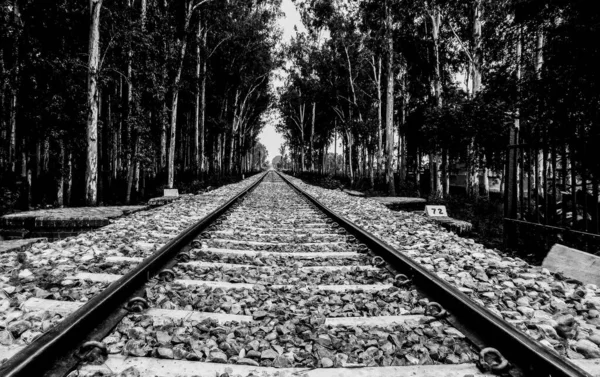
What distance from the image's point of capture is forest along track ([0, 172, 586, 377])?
193 centimetres

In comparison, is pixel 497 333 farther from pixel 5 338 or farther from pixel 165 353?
pixel 5 338

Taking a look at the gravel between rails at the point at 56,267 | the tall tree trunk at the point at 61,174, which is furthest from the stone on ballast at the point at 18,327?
the tall tree trunk at the point at 61,174

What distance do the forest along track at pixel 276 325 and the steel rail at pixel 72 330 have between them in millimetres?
20

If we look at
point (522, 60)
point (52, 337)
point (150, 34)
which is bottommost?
point (52, 337)

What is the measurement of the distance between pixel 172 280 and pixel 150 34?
538 inches

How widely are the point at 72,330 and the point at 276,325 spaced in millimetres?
1142

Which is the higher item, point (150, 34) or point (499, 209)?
point (150, 34)

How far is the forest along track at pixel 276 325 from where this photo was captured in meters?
1.93

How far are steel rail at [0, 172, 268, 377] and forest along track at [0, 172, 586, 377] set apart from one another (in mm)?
20

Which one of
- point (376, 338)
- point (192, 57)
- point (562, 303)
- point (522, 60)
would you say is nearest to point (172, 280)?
point (376, 338)

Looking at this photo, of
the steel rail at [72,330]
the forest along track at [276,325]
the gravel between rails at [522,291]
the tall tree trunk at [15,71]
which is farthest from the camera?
the tall tree trunk at [15,71]

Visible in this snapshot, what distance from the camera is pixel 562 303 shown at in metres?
2.87

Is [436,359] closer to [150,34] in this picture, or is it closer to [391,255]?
[391,255]

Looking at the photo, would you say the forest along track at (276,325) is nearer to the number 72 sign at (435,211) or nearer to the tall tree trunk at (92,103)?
the number 72 sign at (435,211)
